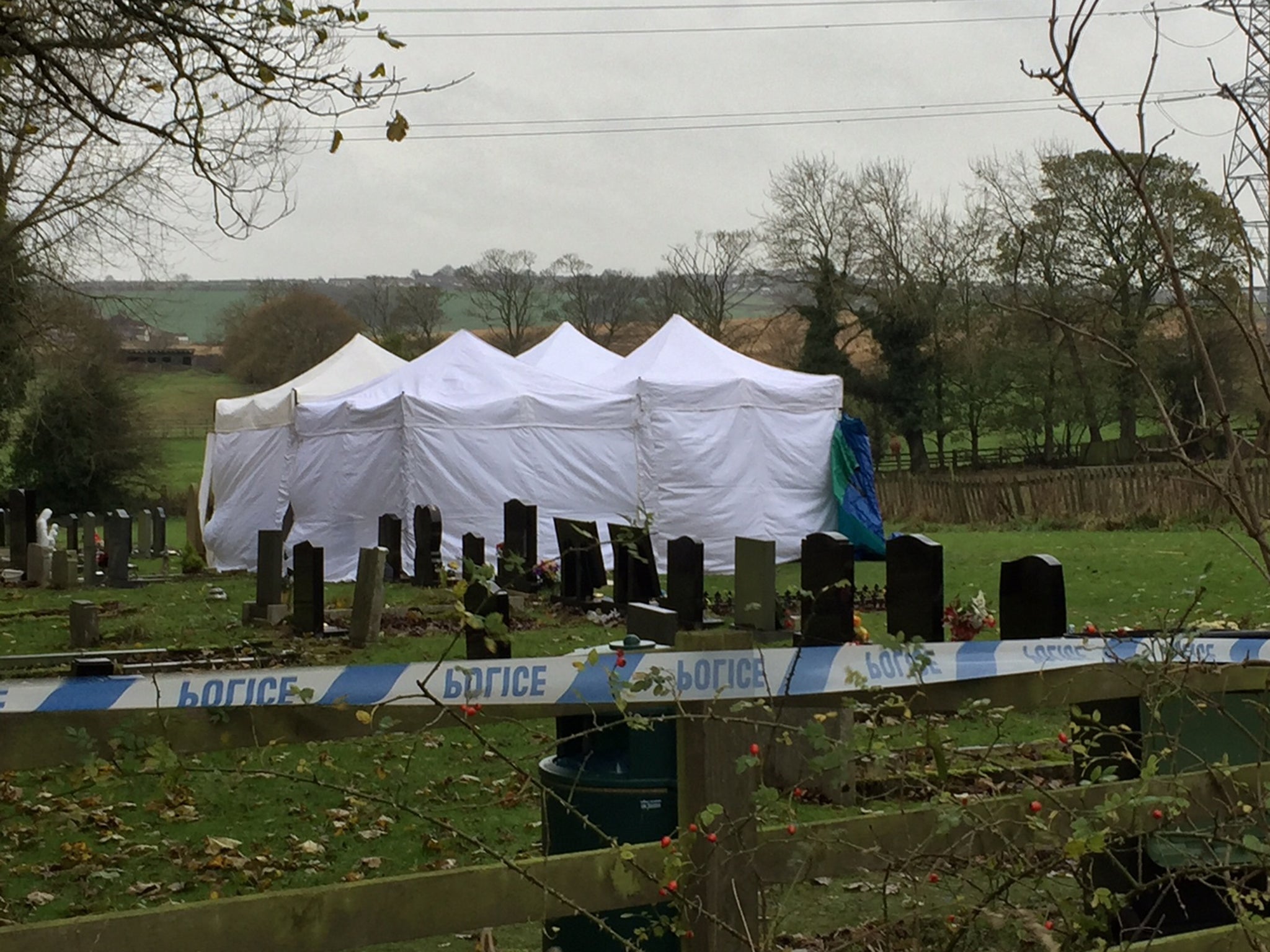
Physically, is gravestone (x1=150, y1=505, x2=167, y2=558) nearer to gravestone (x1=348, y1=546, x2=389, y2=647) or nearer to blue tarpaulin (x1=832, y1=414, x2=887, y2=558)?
blue tarpaulin (x1=832, y1=414, x2=887, y2=558)

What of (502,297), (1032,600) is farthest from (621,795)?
(502,297)

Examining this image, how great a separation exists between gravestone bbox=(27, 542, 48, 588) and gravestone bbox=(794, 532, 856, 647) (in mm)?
15922

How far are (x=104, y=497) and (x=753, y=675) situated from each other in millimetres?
36842

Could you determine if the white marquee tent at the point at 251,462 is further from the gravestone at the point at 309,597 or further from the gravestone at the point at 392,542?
the gravestone at the point at 309,597

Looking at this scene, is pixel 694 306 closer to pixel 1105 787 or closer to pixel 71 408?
A: pixel 71 408

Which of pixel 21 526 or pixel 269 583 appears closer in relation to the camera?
pixel 269 583

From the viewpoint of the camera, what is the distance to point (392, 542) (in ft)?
59.4

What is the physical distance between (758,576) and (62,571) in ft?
51.3

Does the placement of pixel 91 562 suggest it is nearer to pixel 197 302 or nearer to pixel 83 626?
pixel 83 626

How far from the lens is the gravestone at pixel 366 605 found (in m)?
11.5

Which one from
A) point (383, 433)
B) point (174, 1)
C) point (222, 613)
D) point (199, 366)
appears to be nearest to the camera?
point (174, 1)

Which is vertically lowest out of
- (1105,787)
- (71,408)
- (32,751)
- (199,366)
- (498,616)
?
(1105,787)

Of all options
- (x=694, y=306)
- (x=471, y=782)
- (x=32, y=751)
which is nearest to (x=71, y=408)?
(x=694, y=306)

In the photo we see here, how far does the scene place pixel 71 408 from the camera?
35.8m
